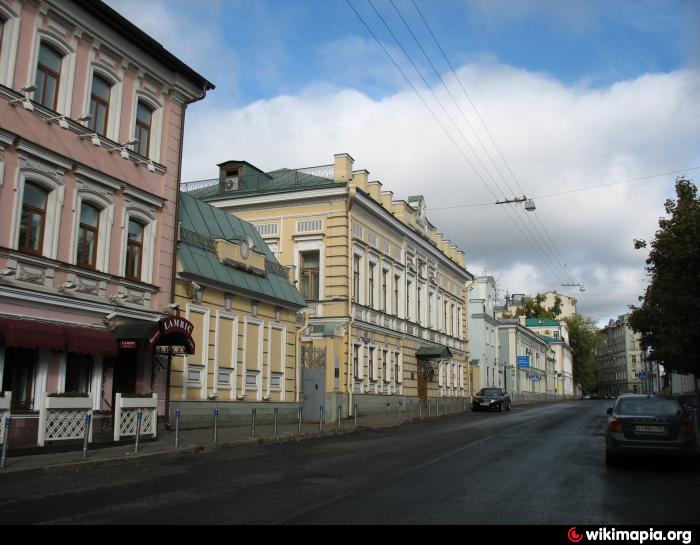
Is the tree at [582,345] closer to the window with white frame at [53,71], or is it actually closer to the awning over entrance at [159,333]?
the awning over entrance at [159,333]

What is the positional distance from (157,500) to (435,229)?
3886cm

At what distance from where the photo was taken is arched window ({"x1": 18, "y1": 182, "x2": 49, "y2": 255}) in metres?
15.4

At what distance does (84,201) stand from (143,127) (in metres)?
3.52

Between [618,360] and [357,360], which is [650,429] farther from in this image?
[618,360]

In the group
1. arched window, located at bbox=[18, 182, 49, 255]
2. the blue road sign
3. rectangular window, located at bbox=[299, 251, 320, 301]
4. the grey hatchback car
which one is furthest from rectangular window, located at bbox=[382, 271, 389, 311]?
the blue road sign

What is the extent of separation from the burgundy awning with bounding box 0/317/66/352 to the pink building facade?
3 centimetres

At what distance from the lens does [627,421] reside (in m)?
13.3

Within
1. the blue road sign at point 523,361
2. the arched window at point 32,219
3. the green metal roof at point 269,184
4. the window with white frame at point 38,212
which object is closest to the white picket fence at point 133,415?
the window with white frame at point 38,212

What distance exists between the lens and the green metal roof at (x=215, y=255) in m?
21.7

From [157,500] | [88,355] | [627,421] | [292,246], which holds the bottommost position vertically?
[157,500]

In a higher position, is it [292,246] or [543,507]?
[292,246]

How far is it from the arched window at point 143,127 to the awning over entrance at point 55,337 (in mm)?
5767

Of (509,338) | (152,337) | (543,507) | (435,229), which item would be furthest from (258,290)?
(509,338)
